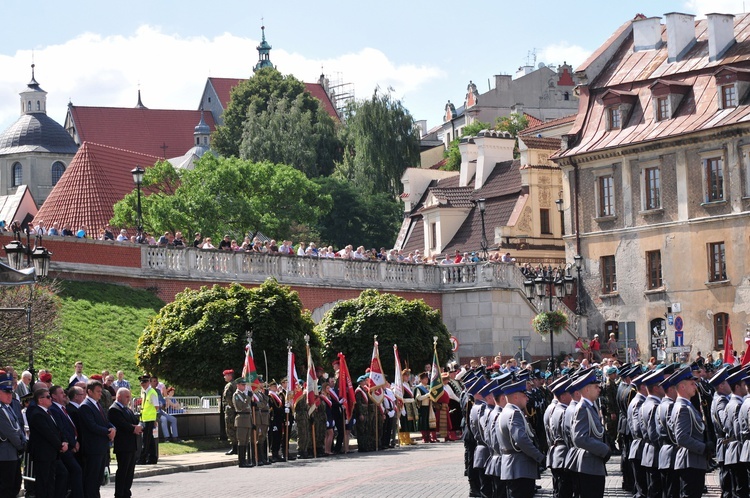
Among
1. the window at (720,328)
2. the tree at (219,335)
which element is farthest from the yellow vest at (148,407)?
the window at (720,328)

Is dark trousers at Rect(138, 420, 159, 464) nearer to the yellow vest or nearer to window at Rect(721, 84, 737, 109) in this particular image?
the yellow vest

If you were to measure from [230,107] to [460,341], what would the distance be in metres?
57.2

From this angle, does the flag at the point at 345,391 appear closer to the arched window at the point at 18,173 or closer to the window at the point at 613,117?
the window at the point at 613,117

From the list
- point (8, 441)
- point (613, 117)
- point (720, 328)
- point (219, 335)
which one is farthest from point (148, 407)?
point (613, 117)

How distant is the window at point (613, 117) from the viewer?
186ft

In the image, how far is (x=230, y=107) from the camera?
10444 cm

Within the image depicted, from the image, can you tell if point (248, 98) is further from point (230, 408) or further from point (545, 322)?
point (230, 408)

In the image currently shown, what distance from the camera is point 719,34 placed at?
180ft

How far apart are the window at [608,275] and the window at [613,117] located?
4.98m

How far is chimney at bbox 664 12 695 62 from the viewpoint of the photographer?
56.4 metres

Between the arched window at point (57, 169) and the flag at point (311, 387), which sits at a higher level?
the arched window at point (57, 169)

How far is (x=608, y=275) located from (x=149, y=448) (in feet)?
103

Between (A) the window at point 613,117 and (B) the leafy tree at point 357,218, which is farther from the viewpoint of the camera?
(B) the leafy tree at point 357,218

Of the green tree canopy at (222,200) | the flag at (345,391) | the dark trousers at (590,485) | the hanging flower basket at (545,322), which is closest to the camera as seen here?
the dark trousers at (590,485)
